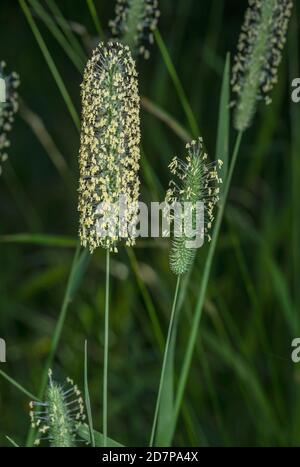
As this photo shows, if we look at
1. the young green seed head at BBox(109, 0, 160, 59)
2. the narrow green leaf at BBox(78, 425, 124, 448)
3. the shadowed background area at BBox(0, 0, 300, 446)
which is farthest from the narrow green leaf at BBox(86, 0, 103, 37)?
the narrow green leaf at BBox(78, 425, 124, 448)

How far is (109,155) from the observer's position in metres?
0.46

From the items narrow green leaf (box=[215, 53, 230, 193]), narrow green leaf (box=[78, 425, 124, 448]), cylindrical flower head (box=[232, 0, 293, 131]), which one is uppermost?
cylindrical flower head (box=[232, 0, 293, 131])

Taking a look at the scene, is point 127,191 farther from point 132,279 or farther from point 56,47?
point 56,47

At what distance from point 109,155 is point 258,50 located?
0.19 metres

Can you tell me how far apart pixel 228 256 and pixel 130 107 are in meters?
0.94

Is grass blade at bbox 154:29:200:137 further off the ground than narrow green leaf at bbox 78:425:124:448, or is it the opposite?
grass blade at bbox 154:29:200:137

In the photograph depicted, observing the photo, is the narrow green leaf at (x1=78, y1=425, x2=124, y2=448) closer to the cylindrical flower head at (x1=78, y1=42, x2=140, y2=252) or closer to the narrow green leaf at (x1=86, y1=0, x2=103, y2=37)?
the cylindrical flower head at (x1=78, y1=42, x2=140, y2=252)

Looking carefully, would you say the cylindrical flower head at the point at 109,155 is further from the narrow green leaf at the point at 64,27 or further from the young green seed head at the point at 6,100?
the narrow green leaf at the point at 64,27

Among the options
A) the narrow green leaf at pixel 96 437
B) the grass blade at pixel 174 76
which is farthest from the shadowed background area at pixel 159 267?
the narrow green leaf at pixel 96 437

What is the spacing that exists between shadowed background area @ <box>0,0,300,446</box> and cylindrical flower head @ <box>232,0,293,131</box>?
0.50 ft

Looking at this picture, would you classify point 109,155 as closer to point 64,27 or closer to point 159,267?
point 64,27

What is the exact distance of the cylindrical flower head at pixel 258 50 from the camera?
23.9 inches

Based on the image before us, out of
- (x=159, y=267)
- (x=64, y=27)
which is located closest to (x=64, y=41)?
(x=64, y=27)

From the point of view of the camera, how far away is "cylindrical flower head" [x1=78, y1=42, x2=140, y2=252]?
0.46 meters
